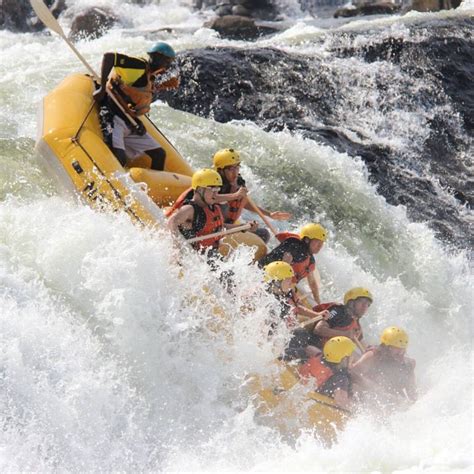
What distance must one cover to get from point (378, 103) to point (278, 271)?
19.4ft

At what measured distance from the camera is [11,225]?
586cm

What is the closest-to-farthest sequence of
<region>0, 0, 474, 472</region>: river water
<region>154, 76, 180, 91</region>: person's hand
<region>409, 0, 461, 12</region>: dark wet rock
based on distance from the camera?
Answer: 1. <region>0, 0, 474, 472</region>: river water
2. <region>154, 76, 180, 91</region>: person's hand
3. <region>409, 0, 461, 12</region>: dark wet rock

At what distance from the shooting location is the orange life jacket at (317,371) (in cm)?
577

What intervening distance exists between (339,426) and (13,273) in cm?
241

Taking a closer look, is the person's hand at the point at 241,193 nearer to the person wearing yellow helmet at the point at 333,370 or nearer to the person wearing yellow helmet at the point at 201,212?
the person wearing yellow helmet at the point at 201,212

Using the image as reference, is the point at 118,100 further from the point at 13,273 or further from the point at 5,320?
the point at 5,320

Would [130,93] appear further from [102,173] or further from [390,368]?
[390,368]

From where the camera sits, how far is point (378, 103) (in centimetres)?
1123

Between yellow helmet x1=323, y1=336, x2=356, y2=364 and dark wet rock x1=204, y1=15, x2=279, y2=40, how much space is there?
981 centimetres

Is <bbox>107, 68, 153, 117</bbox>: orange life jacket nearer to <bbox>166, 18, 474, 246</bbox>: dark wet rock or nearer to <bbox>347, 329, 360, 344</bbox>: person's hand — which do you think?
<bbox>347, 329, 360, 344</bbox>: person's hand

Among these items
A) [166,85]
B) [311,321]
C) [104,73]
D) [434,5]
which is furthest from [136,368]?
[434,5]

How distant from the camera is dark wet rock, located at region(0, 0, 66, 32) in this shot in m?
16.6

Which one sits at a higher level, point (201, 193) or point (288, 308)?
point (201, 193)

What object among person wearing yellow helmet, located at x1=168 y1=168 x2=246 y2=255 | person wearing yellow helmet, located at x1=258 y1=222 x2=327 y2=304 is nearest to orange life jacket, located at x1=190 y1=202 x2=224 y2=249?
person wearing yellow helmet, located at x1=168 y1=168 x2=246 y2=255
